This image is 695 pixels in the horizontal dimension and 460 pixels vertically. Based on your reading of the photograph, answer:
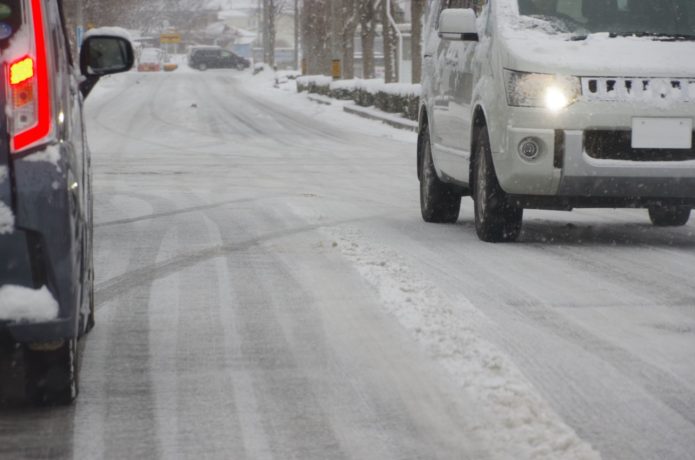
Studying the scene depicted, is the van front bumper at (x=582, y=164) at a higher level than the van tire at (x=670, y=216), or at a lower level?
higher

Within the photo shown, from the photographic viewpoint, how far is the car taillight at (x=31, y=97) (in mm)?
4426

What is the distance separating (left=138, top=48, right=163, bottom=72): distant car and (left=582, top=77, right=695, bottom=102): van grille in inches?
3412

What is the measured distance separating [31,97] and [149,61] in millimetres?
91607

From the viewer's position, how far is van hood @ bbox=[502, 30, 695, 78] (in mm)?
8688

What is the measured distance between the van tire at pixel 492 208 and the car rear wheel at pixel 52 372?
474 centimetres

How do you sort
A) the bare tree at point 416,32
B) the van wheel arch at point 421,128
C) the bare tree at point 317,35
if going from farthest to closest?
the bare tree at point 317,35, the bare tree at point 416,32, the van wheel arch at point 421,128

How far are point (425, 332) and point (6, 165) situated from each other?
210 centimetres

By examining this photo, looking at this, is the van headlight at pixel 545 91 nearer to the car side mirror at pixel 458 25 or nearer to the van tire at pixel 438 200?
the car side mirror at pixel 458 25

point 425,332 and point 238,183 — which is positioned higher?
point 425,332

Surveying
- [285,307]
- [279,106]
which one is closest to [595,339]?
[285,307]

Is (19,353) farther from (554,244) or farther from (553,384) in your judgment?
(554,244)

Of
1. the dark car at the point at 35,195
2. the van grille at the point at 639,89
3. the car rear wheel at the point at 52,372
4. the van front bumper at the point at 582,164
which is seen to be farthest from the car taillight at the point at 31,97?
the van grille at the point at 639,89

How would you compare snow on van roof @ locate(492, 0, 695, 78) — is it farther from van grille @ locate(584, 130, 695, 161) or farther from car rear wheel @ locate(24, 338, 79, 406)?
car rear wheel @ locate(24, 338, 79, 406)

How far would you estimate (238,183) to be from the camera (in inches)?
593
